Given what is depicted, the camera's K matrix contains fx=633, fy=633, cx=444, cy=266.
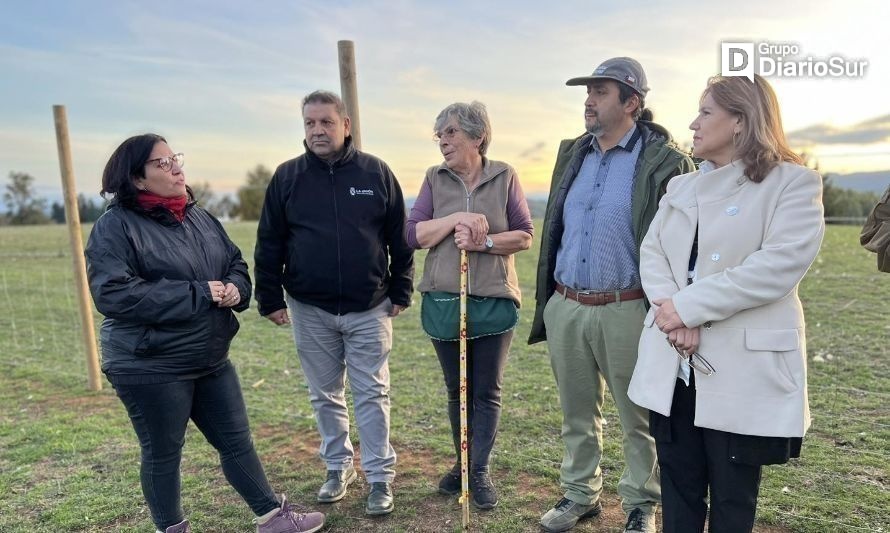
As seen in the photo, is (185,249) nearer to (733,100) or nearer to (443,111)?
(443,111)

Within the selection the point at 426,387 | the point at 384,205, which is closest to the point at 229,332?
the point at 384,205

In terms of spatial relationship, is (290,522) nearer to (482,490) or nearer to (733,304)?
(482,490)

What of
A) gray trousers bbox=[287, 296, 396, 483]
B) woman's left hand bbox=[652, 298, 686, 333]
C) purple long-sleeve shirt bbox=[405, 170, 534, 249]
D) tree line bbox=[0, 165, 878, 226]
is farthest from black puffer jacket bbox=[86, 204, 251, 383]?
tree line bbox=[0, 165, 878, 226]

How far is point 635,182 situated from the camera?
121 inches

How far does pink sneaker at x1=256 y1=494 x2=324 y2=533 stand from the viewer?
11.2ft

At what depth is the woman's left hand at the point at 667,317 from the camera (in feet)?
8.14

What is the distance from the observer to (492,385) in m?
3.62

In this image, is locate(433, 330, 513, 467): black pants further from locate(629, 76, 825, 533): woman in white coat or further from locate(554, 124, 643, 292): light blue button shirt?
locate(629, 76, 825, 533): woman in white coat

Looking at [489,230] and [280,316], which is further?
[280,316]

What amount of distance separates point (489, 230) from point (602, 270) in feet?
2.23

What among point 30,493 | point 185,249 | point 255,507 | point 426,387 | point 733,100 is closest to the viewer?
point 733,100

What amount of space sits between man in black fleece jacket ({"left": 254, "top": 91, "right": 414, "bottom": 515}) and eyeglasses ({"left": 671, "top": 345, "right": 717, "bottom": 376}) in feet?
6.09

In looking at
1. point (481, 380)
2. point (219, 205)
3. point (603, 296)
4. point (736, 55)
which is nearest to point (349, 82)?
point (481, 380)

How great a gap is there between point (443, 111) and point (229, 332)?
1639 mm
